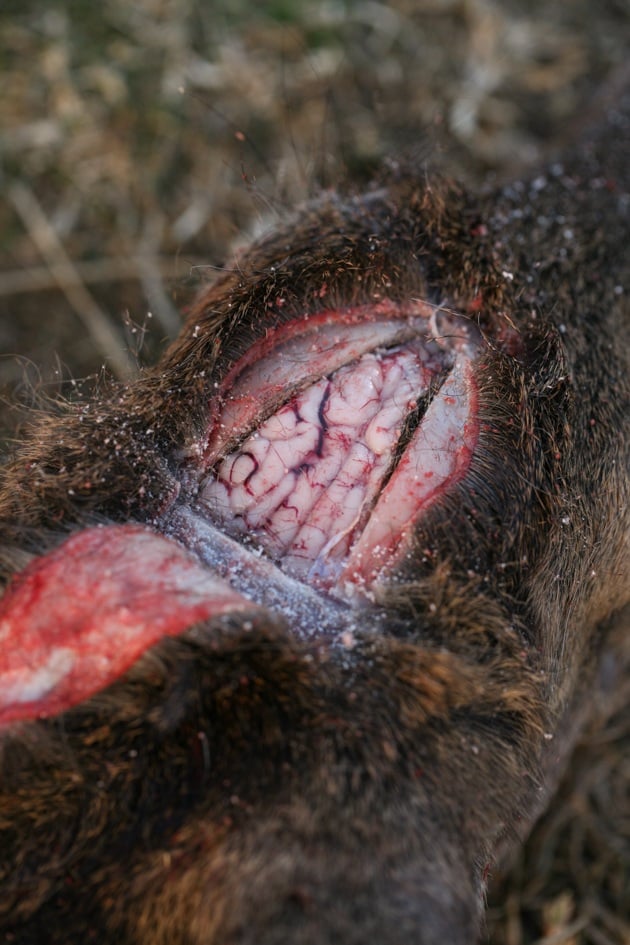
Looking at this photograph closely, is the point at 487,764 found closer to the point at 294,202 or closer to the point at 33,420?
the point at 33,420

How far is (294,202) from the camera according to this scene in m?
2.59

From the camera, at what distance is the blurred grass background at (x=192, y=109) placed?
383 cm

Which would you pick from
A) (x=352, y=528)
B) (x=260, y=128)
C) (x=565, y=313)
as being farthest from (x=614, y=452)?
(x=260, y=128)

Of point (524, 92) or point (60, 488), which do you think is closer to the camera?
point (60, 488)

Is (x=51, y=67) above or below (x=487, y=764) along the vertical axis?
above

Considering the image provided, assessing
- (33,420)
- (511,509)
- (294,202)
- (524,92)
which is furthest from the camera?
(524,92)

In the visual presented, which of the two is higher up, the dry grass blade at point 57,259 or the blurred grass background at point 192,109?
the blurred grass background at point 192,109

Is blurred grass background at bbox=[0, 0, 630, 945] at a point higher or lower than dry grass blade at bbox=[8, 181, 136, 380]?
higher

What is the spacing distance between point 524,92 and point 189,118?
1.47 metres

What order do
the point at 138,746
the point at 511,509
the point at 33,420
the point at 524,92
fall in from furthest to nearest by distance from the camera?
1. the point at 524,92
2. the point at 33,420
3. the point at 511,509
4. the point at 138,746

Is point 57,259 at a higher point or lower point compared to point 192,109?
lower

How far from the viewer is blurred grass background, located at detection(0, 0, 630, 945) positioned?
151 inches

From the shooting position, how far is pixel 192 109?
12.7 feet

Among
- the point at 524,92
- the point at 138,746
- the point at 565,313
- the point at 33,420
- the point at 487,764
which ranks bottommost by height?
the point at 138,746
